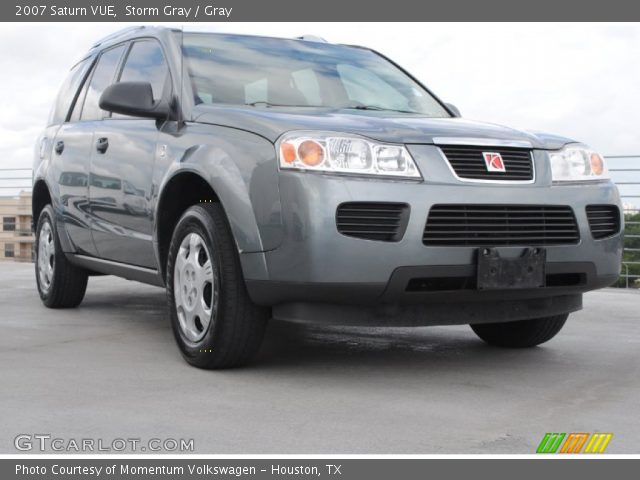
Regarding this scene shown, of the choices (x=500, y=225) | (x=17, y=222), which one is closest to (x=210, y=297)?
(x=500, y=225)

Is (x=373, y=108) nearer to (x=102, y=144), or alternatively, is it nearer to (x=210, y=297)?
(x=210, y=297)

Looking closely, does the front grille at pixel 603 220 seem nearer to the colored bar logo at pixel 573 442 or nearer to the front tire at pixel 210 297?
the colored bar logo at pixel 573 442

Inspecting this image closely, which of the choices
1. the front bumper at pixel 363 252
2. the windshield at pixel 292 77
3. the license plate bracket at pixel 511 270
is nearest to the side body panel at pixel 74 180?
the windshield at pixel 292 77

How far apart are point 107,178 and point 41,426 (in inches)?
99.5

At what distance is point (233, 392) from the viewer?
427 cm

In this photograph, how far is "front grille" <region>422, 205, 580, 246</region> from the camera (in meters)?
4.31

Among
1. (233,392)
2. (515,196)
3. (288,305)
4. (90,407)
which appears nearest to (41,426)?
(90,407)

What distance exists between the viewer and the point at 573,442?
3.49 metres

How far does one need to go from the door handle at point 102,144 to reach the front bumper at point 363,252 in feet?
6.33

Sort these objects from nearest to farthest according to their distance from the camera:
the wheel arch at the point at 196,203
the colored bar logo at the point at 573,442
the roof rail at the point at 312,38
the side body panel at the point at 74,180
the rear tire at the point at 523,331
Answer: the colored bar logo at the point at 573,442 → the wheel arch at the point at 196,203 → the rear tire at the point at 523,331 → the roof rail at the point at 312,38 → the side body panel at the point at 74,180

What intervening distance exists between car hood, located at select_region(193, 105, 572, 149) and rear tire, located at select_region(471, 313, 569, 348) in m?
1.10

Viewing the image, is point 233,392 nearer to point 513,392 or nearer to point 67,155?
point 513,392

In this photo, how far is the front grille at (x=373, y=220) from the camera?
13.8 feet

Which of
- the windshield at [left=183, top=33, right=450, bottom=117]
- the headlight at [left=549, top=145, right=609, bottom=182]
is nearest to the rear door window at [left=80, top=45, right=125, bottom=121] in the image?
the windshield at [left=183, top=33, right=450, bottom=117]
